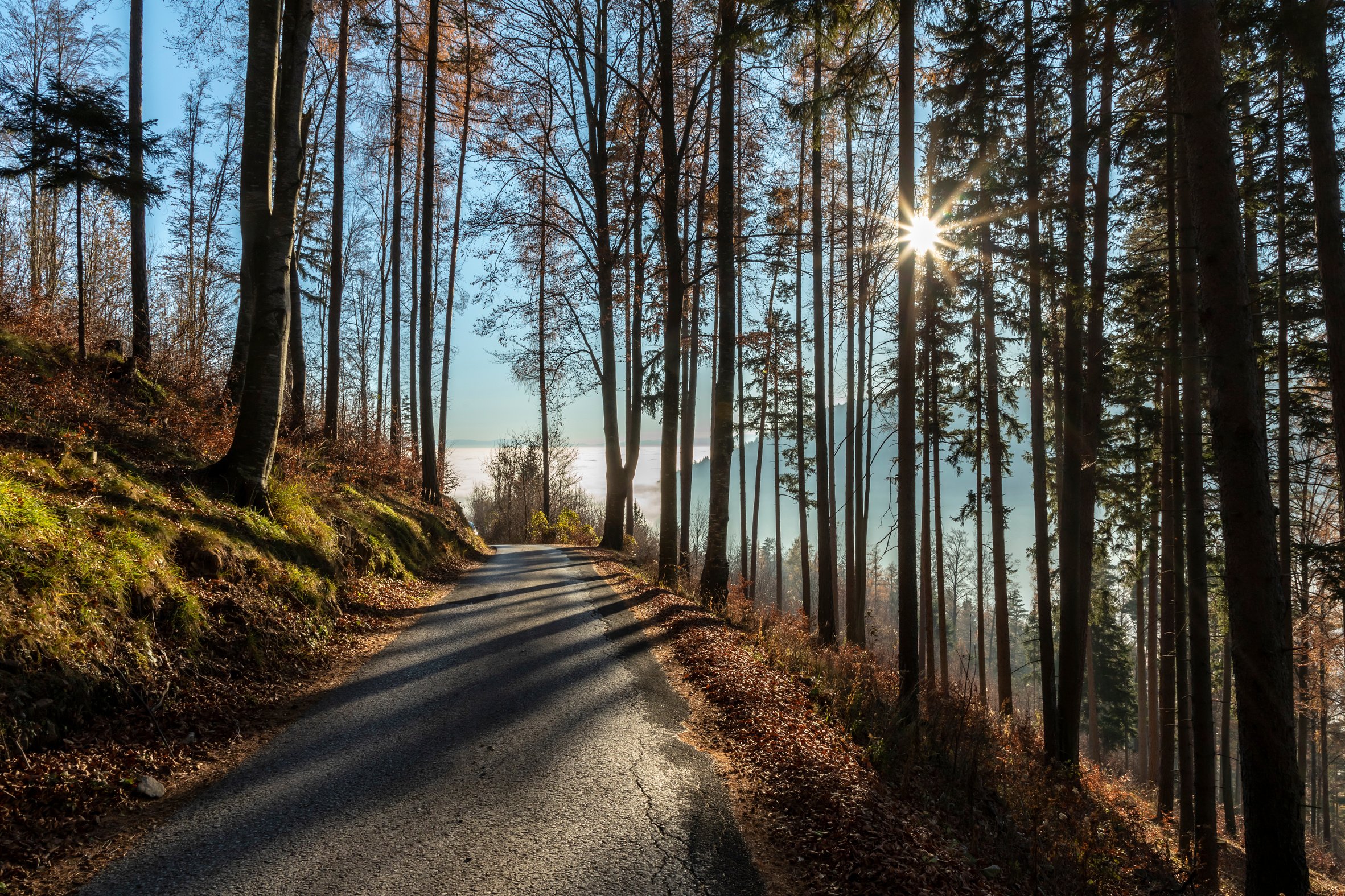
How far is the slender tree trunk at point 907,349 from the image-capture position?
24.3 ft

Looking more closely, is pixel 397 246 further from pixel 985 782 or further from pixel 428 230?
pixel 985 782

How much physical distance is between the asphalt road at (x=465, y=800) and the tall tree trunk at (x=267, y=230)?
3.22m

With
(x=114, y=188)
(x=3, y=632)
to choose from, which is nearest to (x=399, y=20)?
(x=114, y=188)

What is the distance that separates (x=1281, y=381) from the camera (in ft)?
38.3

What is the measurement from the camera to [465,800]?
3617 millimetres

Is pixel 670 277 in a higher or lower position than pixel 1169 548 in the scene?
higher

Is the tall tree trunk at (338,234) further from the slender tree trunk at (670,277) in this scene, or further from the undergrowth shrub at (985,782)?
the undergrowth shrub at (985,782)

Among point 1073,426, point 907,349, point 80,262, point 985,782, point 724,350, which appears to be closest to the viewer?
point 985,782

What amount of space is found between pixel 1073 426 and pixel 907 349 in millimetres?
4595

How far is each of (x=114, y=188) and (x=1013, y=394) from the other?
19354 mm

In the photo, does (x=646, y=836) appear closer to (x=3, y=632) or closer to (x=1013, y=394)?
(x=3, y=632)

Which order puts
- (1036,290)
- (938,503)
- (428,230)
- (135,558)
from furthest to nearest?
(938,503) → (428,230) → (1036,290) → (135,558)

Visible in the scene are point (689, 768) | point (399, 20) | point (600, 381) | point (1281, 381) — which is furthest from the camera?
point (600, 381)

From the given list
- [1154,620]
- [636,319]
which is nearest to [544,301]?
[636,319]
